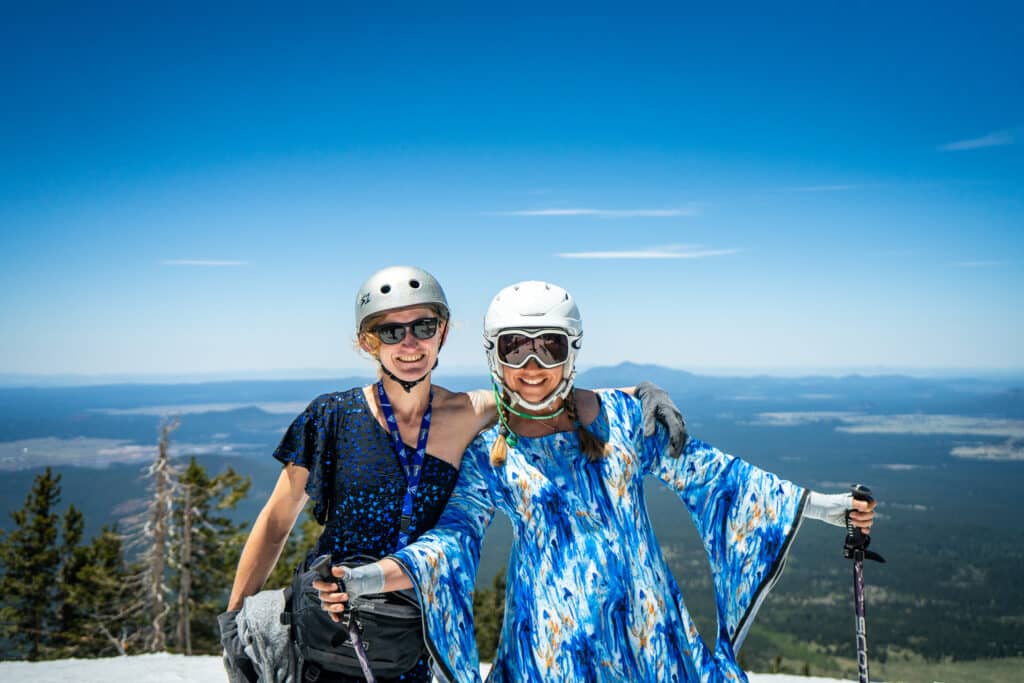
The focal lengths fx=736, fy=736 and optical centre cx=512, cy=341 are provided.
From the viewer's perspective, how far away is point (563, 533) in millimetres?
4055

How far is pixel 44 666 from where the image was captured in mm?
10391

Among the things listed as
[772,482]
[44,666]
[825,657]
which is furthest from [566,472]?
[825,657]

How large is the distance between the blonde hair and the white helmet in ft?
0.50

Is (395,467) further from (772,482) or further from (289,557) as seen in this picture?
(289,557)

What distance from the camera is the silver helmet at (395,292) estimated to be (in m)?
4.34

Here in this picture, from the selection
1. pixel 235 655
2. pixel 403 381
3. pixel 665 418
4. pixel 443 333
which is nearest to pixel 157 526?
pixel 235 655

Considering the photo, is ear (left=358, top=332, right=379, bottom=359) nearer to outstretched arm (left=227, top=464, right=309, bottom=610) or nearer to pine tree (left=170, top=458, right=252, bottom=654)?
outstretched arm (left=227, top=464, right=309, bottom=610)

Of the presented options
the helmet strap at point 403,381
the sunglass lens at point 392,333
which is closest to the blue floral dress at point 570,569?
the helmet strap at point 403,381

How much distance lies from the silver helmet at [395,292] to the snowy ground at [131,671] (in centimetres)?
738

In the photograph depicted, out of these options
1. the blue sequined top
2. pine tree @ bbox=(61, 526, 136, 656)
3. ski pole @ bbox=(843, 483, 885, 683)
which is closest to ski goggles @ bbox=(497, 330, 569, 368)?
the blue sequined top

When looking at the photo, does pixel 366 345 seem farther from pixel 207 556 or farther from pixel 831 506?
pixel 207 556

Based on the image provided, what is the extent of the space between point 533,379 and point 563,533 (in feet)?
2.86

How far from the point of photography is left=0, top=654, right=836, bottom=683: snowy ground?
9.53 m

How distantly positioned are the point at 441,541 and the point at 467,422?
0.72 m
